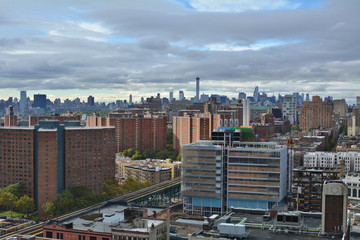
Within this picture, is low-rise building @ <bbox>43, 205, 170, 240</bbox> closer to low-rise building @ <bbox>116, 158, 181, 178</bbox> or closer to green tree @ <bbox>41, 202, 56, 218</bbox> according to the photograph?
green tree @ <bbox>41, 202, 56, 218</bbox>

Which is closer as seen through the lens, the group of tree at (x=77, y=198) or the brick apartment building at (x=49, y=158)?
the group of tree at (x=77, y=198)

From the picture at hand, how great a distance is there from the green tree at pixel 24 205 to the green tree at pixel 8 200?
3.73 feet

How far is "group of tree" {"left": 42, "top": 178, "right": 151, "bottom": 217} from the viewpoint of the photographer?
112 metres

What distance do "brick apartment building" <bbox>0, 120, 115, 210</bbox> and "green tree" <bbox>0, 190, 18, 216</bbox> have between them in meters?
6.88

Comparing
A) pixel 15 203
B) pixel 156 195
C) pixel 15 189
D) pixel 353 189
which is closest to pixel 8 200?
pixel 15 203

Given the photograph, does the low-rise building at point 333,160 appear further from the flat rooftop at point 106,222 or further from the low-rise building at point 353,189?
the flat rooftop at point 106,222

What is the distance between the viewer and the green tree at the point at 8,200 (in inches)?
4491

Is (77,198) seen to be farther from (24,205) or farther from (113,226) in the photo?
(113,226)

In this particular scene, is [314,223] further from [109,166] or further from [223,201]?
[109,166]

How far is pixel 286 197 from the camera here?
107 metres

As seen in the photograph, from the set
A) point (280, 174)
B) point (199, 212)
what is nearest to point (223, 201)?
point (199, 212)

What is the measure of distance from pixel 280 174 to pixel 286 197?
9.46 metres

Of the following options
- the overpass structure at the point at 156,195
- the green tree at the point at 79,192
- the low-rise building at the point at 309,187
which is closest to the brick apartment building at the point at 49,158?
the green tree at the point at 79,192

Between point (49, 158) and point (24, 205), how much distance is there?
13.4 m
